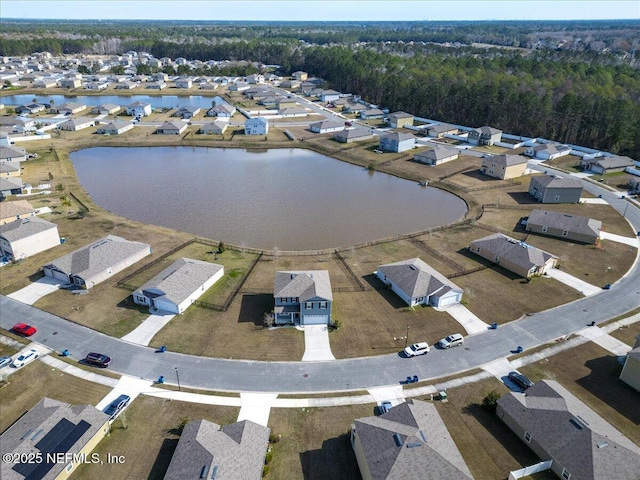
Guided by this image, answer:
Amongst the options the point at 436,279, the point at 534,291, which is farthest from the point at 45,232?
the point at 534,291

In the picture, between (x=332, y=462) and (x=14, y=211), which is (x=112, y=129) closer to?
(x=14, y=211)

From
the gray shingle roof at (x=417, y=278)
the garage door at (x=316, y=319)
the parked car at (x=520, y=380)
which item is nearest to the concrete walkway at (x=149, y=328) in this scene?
the garage door at (x=316, y=319)

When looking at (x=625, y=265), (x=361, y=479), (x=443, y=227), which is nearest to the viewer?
(x=361, y=479)

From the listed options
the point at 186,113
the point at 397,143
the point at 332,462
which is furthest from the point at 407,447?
the point at 186,113

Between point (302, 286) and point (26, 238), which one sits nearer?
point (302, 286)

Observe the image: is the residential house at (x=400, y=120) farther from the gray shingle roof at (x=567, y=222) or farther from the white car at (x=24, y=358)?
the white car at (x=24, y=358)

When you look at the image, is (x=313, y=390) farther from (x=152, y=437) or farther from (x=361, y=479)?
(x=152, y=437)
